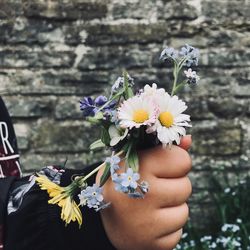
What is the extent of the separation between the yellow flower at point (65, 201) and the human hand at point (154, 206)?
0.04m

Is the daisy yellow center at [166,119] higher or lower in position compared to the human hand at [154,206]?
higher

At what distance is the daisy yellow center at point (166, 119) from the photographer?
98cm

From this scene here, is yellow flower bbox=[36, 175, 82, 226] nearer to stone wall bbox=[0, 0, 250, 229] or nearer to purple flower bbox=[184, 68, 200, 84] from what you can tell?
purple flower bbox=[184, 68, 200, 84]

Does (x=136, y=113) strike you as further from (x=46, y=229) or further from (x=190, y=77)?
(x=46, y=229)

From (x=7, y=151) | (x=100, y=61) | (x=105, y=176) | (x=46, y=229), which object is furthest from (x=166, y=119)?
(x=100, y=61)

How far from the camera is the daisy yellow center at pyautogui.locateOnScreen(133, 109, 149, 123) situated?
38.6 inches

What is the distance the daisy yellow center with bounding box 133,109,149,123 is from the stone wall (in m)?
2.27

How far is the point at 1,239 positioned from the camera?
3.66 feet

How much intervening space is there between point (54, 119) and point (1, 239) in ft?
7.13

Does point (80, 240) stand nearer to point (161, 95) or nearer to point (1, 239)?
point (1, 239)

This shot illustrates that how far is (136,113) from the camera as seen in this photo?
990 millimetres

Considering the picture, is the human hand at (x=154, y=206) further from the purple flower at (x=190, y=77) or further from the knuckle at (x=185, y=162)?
the purple flower at (x=190, y=77)

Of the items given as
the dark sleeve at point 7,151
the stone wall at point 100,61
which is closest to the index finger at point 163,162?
the dark sleeve at point 7,151

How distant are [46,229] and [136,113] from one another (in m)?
0.25
